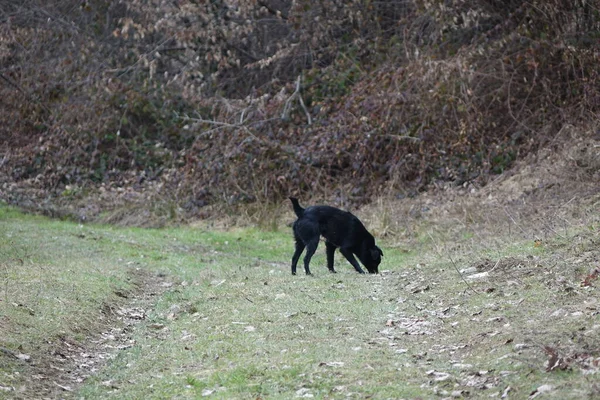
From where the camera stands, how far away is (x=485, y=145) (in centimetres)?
2256

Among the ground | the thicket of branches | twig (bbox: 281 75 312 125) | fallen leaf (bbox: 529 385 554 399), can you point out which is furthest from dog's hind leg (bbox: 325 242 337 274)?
twig (bbox: 281 75 312 125)

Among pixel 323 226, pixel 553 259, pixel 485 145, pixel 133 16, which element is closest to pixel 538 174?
pixel 485 145

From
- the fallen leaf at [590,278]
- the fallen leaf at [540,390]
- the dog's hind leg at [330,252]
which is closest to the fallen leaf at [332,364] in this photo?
the fallen leaf at [540,390]

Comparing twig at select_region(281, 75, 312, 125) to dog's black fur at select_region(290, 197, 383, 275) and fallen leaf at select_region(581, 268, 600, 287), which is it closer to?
dog's black fur at select_region(290, 197, 383, 275)

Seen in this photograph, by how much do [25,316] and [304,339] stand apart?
3.21 m

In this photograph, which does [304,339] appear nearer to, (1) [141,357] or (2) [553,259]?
(1) [141,357]

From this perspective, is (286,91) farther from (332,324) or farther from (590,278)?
(590,278)

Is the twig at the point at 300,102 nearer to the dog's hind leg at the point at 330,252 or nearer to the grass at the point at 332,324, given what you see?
the grass at the point at 332,324

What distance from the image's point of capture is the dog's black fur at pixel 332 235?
13.8 meters

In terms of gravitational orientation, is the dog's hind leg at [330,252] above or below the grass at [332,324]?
below

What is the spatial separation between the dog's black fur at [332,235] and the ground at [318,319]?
0.43 meters

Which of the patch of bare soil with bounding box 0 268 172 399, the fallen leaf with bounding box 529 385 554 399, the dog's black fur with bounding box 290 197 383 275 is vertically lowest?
the dog's black fur with bounding box 290 197 383 275

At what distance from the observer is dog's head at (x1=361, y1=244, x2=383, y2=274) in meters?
14.3

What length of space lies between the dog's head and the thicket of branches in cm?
836
